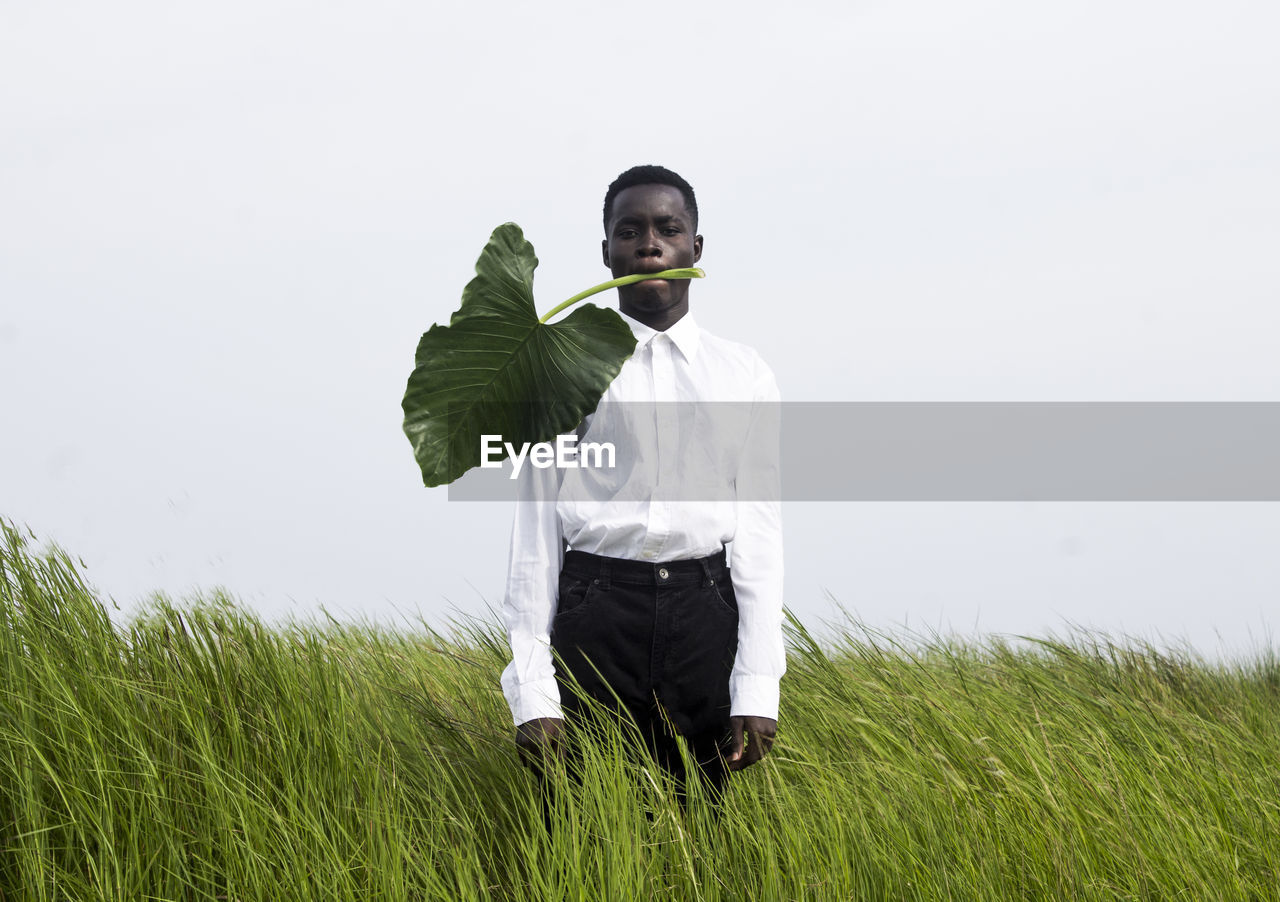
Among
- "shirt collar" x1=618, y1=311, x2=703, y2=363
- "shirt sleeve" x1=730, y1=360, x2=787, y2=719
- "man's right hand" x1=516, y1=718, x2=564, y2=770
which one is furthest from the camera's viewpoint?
"shirt collar" x1=618, y1=311, x2=703, y2=363

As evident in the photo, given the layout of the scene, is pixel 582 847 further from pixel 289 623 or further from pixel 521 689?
pixel 289 623

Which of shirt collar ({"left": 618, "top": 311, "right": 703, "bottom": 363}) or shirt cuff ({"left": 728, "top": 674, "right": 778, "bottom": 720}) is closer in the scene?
shirt cuff ({"left": 728, "top": 674, "right": 778, "bottom": 720})

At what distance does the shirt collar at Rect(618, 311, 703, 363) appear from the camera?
2.81m

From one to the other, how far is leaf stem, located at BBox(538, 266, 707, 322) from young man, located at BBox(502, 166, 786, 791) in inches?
3.0

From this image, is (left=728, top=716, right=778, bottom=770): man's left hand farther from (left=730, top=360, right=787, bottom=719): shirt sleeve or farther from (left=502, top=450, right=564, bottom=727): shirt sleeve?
(left=502, top=450, right=564, bottom=727): shirt sleeve

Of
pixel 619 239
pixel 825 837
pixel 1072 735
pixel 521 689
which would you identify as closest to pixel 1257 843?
pixel 1072 735

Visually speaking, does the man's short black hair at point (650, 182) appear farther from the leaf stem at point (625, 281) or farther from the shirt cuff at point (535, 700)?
the shirt cuff at point (535, 700)

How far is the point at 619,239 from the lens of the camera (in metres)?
2.83

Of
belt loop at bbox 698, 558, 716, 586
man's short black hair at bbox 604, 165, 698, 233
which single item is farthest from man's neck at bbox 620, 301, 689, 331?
belt loop at bbox 698, 558, 716, 586

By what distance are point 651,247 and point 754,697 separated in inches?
48.3

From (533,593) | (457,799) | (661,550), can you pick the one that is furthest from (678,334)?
(457,799)

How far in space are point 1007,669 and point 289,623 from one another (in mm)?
3557

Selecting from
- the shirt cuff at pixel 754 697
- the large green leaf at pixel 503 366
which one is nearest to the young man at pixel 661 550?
the shirt cuff at pixel 754 697

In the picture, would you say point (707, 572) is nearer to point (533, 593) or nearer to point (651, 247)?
point (533, 593)
